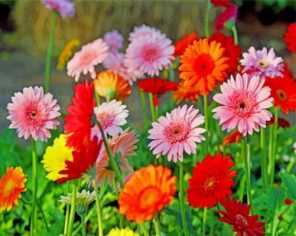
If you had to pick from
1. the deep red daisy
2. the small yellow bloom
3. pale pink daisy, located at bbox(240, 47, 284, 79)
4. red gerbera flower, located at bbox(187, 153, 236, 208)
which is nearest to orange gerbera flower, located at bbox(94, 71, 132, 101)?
the deep red daisy

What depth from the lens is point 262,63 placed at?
1.71 m

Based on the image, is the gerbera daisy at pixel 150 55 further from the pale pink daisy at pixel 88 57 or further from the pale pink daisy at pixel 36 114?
the pale pink daisy at pixel 36 114

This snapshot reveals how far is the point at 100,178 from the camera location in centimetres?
136

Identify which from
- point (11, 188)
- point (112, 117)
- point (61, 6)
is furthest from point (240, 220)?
point (61, 6)

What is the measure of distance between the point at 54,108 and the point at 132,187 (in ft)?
1.14

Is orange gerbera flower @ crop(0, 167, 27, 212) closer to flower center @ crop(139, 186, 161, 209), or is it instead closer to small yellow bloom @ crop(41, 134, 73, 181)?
small yellow bloom @ crop(41, 134, 73, 181)

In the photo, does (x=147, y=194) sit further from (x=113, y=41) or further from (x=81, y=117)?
(x=113, y=41)

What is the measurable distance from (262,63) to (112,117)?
0.41 meters

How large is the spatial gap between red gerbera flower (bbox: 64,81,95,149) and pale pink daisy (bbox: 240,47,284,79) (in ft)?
1.50

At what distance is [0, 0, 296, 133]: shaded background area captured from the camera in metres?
5.04

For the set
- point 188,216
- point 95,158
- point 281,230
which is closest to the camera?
point 95,158

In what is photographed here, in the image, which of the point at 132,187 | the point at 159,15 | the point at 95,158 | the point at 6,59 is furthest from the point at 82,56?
the point at 159,15

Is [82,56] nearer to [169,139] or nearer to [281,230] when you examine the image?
[281,230]

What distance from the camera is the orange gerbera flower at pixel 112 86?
1.97 m
